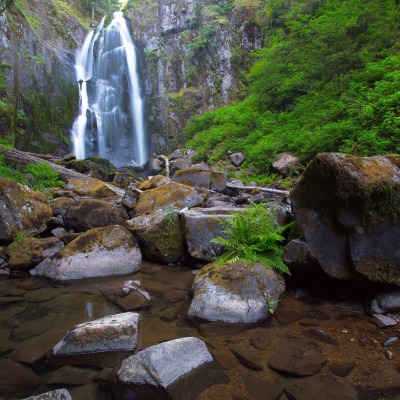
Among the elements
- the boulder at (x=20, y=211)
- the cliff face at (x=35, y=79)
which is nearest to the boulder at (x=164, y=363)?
the boulder at (x=20, y=211)

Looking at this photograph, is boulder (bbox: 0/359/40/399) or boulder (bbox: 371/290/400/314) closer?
boulder (bbox: 0/359/40/399)

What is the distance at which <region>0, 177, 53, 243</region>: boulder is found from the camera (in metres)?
5.93

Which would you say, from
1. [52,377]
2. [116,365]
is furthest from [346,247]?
[52,377]

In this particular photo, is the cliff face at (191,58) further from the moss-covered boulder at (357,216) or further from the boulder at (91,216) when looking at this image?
the moss-covered boulder at (357,216)

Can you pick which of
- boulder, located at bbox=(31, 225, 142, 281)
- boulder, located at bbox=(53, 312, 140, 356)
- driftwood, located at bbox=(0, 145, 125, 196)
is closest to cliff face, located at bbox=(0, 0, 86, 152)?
driftwood, located at bbox=(0, 145, 125, 196)

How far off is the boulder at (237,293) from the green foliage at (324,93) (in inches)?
232

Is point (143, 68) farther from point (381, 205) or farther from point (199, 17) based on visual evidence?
point (381, 205)

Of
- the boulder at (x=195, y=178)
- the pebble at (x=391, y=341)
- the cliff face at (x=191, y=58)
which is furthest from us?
the cliff face at (x=191, y=58)

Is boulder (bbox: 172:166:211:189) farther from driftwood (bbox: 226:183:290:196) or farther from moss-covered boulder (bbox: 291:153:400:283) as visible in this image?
moss-covered boulder (bbox: 291:153:400:283)

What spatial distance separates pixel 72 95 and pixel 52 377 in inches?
898

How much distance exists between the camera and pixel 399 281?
3.38 m

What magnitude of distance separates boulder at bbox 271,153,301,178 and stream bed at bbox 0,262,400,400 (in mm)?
7470

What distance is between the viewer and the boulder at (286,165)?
11.1m

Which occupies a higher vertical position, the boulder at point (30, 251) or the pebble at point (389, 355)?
the boulder at point (30, 251)
